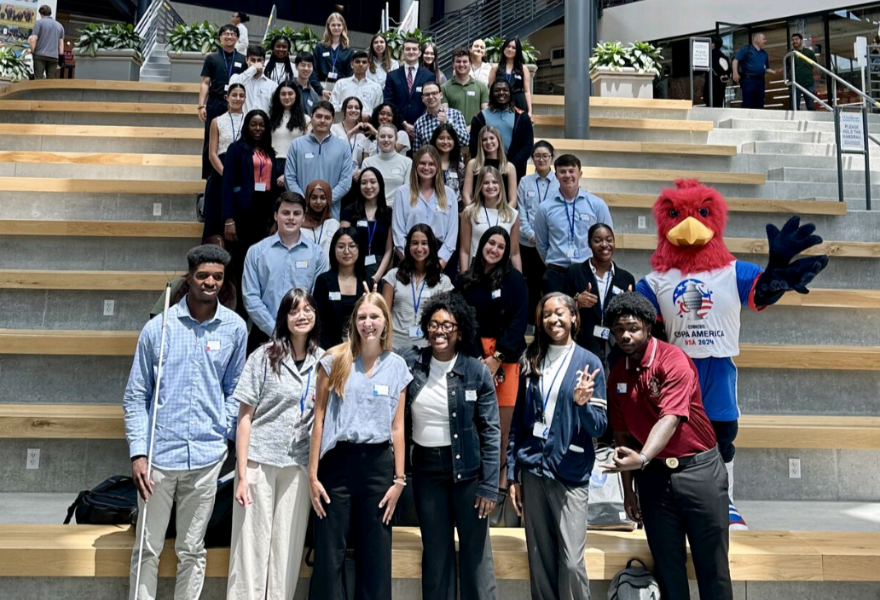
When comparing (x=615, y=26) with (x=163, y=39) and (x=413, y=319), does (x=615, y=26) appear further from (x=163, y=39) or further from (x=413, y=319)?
(x=413, y=319)

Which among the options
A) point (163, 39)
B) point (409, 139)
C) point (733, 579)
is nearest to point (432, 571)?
point (733, 579)

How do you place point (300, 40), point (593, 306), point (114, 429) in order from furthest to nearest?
point (300, 40)
point (114, 429)
point (593, 306)

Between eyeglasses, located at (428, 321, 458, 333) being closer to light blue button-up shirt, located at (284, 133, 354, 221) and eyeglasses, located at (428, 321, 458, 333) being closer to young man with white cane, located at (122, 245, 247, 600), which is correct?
young man with white cane, located at (122, 245, 247, 600)

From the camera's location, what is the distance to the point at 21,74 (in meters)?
13.8

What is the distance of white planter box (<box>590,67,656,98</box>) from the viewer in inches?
488

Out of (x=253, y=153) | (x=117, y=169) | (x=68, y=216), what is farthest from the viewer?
(x=117, y=169)

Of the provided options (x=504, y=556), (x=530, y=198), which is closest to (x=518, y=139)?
(x=530, y=198)

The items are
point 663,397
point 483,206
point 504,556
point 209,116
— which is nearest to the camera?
point 663,397

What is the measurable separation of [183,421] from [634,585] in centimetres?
224

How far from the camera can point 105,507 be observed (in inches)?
173

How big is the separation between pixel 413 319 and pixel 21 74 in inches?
459

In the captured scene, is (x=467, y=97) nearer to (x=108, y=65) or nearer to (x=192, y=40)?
(x=192, y=40)

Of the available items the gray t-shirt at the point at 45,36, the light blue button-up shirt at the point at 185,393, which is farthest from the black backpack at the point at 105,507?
the gray t-shirt at the point at 45,36

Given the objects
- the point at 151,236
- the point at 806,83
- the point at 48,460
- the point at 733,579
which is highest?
the point at 806,83
